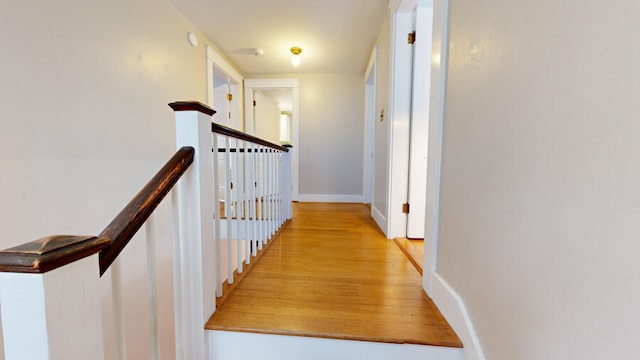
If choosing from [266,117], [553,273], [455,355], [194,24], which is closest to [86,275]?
[553,273]

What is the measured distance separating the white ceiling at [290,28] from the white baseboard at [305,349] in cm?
280

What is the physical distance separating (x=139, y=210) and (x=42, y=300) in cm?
34

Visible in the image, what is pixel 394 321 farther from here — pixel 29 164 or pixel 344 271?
pixel 29 164

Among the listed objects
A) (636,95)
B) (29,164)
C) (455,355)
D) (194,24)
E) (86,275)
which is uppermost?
(194,24)

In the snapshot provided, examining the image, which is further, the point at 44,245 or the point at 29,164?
the point at 29,164

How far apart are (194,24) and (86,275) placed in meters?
3.23

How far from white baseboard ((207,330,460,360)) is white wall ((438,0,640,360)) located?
0.86 ft

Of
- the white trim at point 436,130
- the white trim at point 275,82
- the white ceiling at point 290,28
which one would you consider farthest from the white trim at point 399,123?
the white trim at point 275,82

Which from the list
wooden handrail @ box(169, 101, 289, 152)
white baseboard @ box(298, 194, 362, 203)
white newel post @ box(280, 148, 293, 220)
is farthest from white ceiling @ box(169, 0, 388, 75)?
white baseboard @ box(298, 194, 362, 203)

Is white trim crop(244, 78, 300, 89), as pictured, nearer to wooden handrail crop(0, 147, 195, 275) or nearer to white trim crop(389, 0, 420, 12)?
white trim crop(389, 0, 420, 12)

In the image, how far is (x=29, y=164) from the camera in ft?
4.48

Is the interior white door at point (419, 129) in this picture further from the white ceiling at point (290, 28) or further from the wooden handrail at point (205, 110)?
the wooden handrail at point (205, 110)

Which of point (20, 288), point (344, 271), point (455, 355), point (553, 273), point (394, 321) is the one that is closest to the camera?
point (20, 288)

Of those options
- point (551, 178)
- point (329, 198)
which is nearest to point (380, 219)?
point (329, 198)
